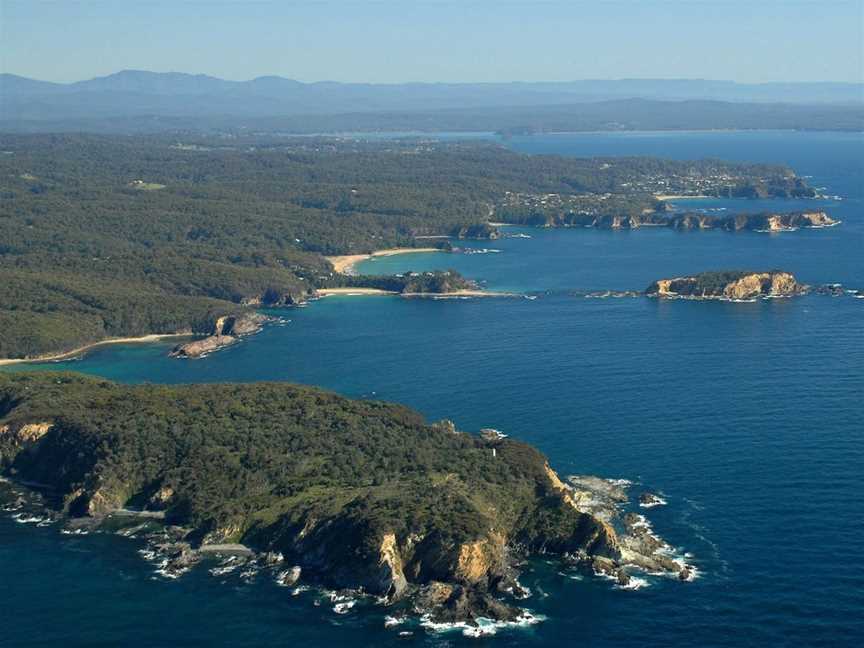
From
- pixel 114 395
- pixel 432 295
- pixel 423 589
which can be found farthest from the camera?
pixel 432 295

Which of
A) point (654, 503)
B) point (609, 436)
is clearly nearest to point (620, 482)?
point (654, 503)

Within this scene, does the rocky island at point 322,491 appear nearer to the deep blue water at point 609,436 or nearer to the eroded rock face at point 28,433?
the eroded rock face at point 28,433

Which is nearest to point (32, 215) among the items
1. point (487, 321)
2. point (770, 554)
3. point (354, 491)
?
point (487, 321)

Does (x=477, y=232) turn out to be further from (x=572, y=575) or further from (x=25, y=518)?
(x=572, y=575)

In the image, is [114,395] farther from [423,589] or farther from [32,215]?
[32,215]

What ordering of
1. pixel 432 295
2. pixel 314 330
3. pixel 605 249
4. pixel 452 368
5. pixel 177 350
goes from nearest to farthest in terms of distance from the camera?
pixel 452 368, pixel 177 350, pixel 314 330, pixel 432 295, pixel 605 249

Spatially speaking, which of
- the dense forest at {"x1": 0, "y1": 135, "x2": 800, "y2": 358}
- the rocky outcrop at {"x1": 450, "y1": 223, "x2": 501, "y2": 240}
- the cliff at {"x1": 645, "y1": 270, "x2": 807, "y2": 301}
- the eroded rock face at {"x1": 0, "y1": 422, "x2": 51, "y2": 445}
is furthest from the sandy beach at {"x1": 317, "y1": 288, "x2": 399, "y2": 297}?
the eroded rock face at {"x1": 0, "y1": 422, "x2": 51, "y2": 445}
